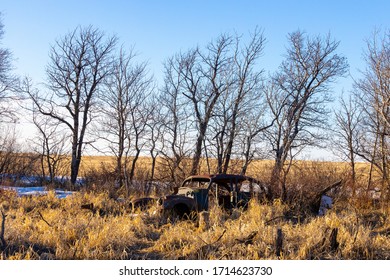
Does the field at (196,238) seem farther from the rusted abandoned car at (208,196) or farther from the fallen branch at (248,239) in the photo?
the rusted abandoned car at (208,196)

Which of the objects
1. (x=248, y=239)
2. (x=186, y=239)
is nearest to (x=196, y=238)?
(x=186, y=239)

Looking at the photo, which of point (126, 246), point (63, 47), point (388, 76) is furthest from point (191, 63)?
point (126, 246)

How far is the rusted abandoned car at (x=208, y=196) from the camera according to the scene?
9.89 meters

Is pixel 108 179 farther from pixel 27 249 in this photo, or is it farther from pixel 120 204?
pixel 27 249

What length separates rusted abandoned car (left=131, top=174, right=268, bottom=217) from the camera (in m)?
9.89

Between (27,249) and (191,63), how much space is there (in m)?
17.7

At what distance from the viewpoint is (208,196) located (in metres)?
10.5

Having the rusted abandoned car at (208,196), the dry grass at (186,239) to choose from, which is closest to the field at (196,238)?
the dry grass at (186,239)

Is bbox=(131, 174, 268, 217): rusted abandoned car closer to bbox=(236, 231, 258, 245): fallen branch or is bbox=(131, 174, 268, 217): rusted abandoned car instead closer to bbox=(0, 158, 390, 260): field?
bbox=(0, 158, 390, 260): field

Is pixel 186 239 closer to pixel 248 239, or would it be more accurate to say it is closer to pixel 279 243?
pixel 248 239

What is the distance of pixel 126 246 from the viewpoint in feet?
22.9

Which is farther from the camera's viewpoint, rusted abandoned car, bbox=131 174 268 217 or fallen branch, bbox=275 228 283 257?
rusted abandoned car, bbox=131 174 268 217

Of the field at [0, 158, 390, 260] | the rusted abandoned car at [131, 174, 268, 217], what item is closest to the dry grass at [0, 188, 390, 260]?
the field at [0, 158, 390, 260]

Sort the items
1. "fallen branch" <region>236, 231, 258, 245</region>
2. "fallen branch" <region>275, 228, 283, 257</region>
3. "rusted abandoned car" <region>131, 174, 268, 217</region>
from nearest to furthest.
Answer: "fallen branch" <region>275, 228, 283, 257</region> < "fallen branch" <region>236, 231, 258, 245</region> < "rusted abandoned car" <region>131, 174, 268, 217</region>
